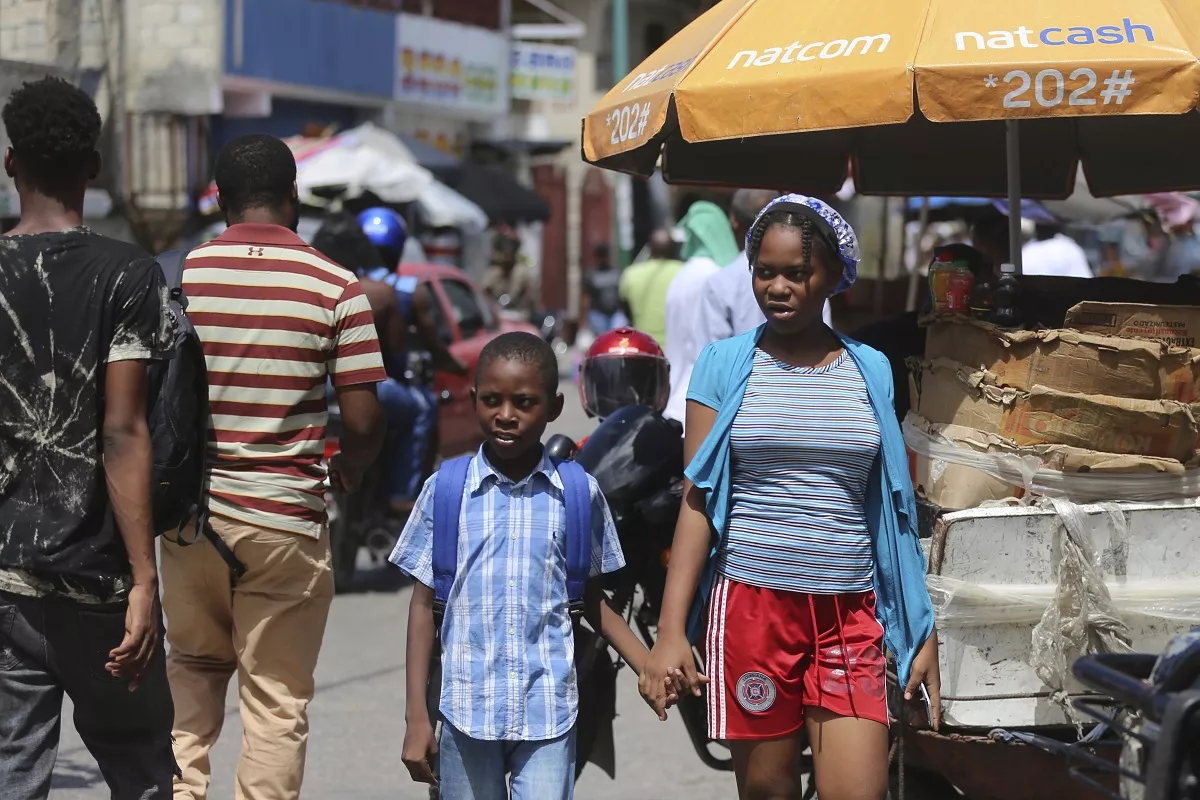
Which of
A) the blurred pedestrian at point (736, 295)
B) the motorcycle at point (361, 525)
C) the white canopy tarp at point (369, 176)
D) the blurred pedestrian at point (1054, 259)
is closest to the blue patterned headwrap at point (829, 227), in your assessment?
the blurred pedestrian at point (736, 295)

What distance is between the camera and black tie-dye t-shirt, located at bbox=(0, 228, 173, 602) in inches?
135

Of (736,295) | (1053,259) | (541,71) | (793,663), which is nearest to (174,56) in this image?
(541,71)

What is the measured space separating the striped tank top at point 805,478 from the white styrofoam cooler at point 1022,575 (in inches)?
15.8

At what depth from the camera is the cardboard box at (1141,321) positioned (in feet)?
14.0

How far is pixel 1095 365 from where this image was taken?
4191 millimetres

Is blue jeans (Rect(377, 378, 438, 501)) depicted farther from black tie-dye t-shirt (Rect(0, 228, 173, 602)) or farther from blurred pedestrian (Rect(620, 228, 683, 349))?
black tie-dye t-shirt (Rect(0, 228, 173, 602))

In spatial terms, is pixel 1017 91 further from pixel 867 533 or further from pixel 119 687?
pixel 119 687

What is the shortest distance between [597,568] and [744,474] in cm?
41

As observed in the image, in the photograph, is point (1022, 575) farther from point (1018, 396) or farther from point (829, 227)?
point (829, 227)

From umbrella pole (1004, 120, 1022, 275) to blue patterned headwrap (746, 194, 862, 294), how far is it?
1.44 metres

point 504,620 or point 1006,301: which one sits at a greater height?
point 1006,301

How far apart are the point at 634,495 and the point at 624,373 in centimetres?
70

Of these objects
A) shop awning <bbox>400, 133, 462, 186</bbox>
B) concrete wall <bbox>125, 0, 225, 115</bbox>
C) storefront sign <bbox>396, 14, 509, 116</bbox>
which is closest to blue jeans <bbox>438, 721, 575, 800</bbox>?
concrete wall <bbox>125, 0, 225, 115</bbox>

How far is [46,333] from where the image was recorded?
3.45m
